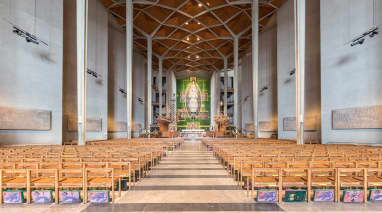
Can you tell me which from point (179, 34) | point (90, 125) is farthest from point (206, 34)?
point (90, 125)

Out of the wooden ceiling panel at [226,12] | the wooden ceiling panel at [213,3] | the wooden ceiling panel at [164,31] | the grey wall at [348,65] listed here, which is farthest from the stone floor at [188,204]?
the wooden ceiling panel at [164,31]

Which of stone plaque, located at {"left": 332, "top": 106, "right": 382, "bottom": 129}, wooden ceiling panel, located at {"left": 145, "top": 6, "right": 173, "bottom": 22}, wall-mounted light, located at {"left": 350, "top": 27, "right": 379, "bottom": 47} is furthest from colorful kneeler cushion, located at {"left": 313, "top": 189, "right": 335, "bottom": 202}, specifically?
wooden ceiling panel, located at {"left": 145, "top": 6, "right": 173, "bottom": 22}

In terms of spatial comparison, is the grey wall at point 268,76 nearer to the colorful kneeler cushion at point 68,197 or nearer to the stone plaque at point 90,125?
the stone plaque at point 90,125

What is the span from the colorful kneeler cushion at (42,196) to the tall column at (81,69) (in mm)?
6916

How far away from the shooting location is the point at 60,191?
137 inches

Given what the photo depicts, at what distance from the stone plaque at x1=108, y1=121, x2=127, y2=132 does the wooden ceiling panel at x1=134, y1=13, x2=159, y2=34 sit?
917cm

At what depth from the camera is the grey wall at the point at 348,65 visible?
9031 millimetres

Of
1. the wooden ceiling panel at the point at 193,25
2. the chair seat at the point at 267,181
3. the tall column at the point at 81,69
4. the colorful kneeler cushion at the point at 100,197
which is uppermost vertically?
the wooden ceiling panel at the point at 193,25

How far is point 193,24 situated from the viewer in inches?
882

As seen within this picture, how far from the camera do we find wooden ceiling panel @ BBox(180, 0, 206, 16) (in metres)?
18.9

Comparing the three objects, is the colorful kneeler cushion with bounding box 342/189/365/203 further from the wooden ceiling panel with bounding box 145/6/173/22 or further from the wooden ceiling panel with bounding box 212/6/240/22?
the wooden ceiling panel with bounding box 145/6/173/22

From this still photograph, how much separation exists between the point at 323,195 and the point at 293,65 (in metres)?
13.2

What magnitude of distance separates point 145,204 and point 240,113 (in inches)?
1043

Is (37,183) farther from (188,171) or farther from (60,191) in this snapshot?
(188,171)
